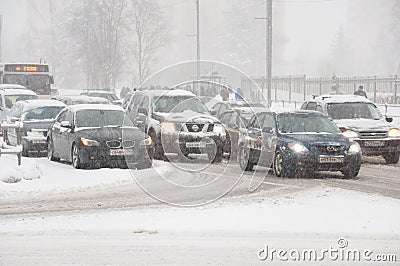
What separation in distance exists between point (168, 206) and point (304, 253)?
4032 millimetres

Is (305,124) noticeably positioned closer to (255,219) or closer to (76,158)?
(76,158)

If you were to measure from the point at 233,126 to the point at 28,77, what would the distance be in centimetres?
1889

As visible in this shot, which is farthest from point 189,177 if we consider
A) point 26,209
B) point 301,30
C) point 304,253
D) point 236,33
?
point 301,30

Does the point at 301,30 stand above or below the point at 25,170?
above

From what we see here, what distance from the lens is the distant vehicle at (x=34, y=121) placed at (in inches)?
853

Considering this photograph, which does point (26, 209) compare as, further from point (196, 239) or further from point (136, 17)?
point (136, 17)

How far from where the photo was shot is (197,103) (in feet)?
72.7

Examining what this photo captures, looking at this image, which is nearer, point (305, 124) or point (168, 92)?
point (305, 124)

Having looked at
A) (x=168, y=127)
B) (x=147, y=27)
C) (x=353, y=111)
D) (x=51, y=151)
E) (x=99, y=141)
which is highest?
(x=147, y=27)

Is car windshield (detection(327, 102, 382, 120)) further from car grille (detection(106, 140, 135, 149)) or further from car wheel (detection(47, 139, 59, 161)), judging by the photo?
car wheel (detection(47, 139, 59, 161))

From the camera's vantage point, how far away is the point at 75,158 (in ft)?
58.1

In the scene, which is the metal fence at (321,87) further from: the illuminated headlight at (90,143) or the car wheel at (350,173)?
the illuminated headlight at (90,143)

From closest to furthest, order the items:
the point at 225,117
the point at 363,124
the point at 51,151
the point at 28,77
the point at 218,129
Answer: the point at 51,151 < the point at 218,129 < the point at 363,124 < the point at 225,117 < the point at 28,77

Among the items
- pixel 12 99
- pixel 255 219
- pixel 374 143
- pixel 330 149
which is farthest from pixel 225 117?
pixel 255 219
